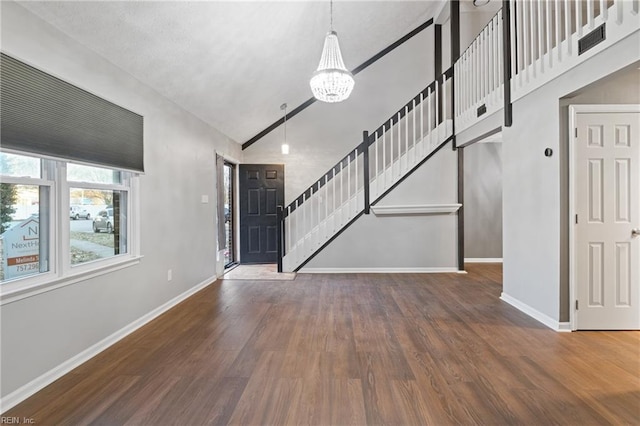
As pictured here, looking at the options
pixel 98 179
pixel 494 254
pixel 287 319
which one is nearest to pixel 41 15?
pixel 98 179

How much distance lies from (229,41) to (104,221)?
2314 millimetres

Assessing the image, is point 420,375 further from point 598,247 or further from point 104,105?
point 104,105

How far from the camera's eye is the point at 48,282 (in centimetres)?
219

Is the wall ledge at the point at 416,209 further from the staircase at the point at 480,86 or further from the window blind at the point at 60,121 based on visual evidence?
the window blind at the point at 60,121

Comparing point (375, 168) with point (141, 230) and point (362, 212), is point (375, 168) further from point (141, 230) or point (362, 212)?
point (141, 230)

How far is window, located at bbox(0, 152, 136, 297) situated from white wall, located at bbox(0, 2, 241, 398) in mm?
180

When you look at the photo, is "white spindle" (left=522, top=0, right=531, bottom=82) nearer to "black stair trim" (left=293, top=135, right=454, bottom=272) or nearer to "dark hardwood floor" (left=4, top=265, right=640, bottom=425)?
"black stair trim" (left=293, top=135, right=454, bottom=272)

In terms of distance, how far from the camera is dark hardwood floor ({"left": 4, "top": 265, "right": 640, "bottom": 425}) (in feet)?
6.07

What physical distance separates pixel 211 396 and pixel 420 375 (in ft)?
4.84

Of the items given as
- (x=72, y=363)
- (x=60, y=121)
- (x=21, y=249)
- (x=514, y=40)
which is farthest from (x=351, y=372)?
(x=514, y=40)

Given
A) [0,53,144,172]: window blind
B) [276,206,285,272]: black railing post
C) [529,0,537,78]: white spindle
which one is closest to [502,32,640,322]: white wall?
[529,0,537,78]: white spindle

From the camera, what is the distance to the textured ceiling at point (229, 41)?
97.7 inches

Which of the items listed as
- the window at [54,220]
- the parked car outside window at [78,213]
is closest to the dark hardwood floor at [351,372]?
the window at [54,220]

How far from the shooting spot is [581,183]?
304 cm
